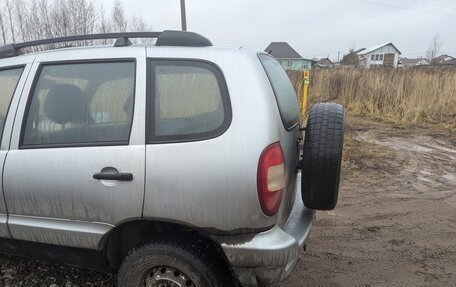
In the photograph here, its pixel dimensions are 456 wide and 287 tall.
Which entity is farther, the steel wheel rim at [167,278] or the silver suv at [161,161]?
the steel wheel rim at [167,278]

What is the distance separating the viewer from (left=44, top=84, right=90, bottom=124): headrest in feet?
7.55

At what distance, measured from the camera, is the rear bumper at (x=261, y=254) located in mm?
2023

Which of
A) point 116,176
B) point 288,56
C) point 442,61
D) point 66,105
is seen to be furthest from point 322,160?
point 442,61

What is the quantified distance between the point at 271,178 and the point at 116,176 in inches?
33.9

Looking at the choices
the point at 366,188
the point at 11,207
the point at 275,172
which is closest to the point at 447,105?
the point at 366,188

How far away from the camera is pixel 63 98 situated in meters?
2.36

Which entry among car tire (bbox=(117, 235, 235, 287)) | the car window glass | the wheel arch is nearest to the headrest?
the car window glass

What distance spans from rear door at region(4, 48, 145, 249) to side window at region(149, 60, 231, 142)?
0.09 meters

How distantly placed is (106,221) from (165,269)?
1.48 ft

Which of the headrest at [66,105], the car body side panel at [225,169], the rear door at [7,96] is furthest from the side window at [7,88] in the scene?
the car body side panel at [225,169]

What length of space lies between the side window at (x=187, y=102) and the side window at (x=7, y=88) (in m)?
1.01

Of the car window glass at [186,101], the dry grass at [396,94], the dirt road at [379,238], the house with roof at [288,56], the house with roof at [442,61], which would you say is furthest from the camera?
the house with roof at [288,56]

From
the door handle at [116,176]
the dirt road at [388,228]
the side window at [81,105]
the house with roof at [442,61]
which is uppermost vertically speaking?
the side window at [81,105]

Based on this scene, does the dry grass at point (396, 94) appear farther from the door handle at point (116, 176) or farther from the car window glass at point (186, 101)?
the door handle at point (116, 176)
